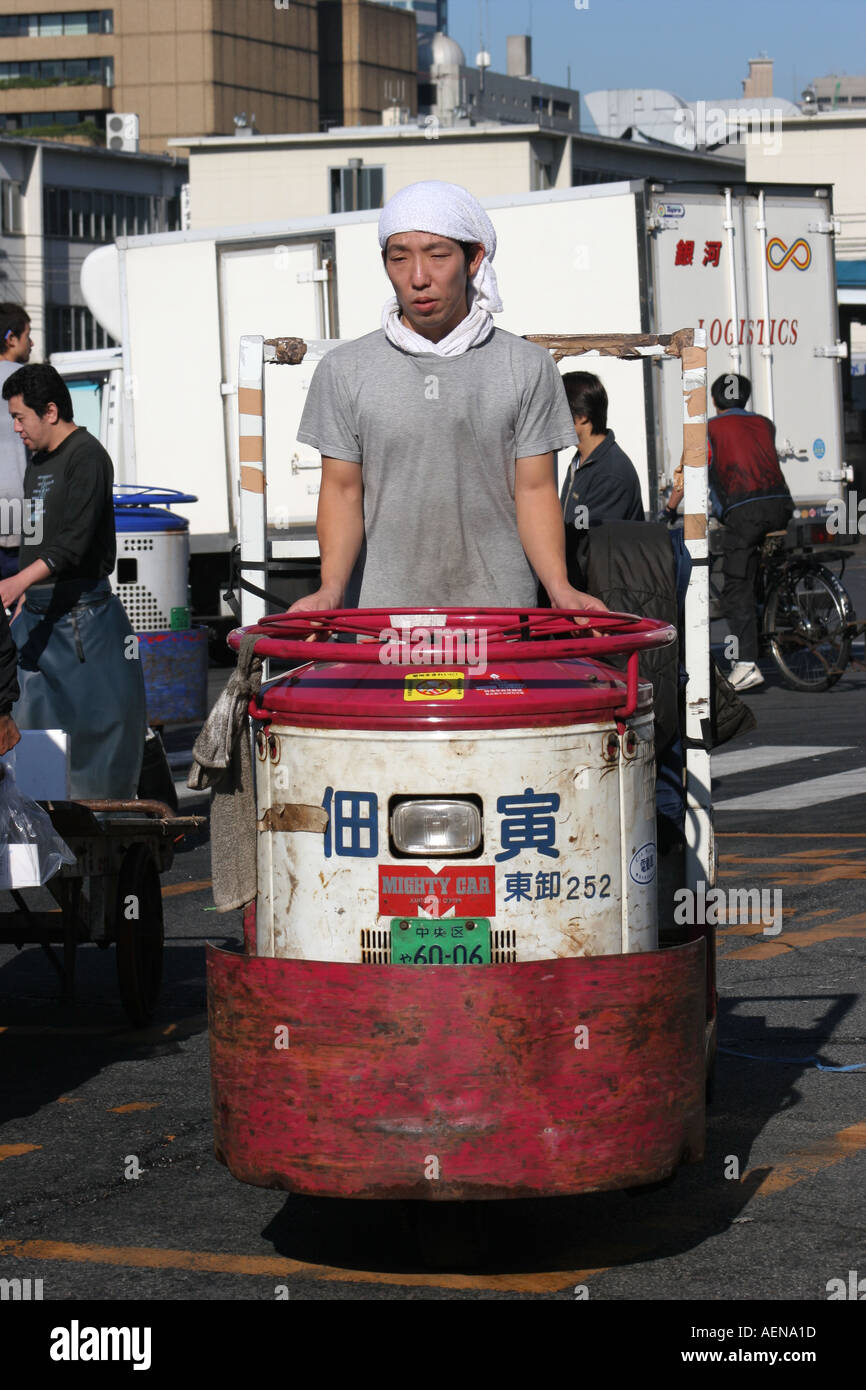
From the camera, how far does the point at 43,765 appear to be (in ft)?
22.6

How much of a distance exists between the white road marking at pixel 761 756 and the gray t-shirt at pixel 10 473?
15.6 feet

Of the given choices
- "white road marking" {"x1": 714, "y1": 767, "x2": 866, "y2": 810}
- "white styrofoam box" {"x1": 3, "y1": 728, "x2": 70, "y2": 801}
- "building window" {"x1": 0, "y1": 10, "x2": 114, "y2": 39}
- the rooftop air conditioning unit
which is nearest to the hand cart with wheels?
"white styrofoam box" {"x1": 3, "y1": 728, "x2": 70, "y2": 801}

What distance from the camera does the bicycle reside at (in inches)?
646

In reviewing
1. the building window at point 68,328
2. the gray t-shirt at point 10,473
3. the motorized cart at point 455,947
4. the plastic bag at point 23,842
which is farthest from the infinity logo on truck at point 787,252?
the building window at point 68,328

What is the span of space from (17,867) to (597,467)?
4755 mm

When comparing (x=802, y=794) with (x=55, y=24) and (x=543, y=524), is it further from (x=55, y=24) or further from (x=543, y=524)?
(x=55, y=24)

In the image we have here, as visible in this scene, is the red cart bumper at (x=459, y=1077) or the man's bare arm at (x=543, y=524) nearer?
the red cart bumper at (x=459, y=1077)

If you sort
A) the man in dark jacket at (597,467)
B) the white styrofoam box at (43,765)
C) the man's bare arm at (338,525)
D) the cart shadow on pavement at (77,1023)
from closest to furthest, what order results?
the man's bare arm at (338,525) → the cart shadow on pavement at (77,1023) → the white styrofoam box at (43,765) → the man in dark jacket at (597,467)

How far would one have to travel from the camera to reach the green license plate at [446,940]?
14.2ft

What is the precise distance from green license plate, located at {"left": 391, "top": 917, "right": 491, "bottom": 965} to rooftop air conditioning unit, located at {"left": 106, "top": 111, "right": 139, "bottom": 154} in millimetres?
92398

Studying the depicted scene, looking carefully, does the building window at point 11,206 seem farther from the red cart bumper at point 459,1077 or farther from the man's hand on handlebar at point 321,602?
the red cart bumper at point 459,1077

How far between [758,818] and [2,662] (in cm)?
593

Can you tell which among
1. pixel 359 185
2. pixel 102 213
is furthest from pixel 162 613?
pixel 102 213

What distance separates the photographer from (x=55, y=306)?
288ft
